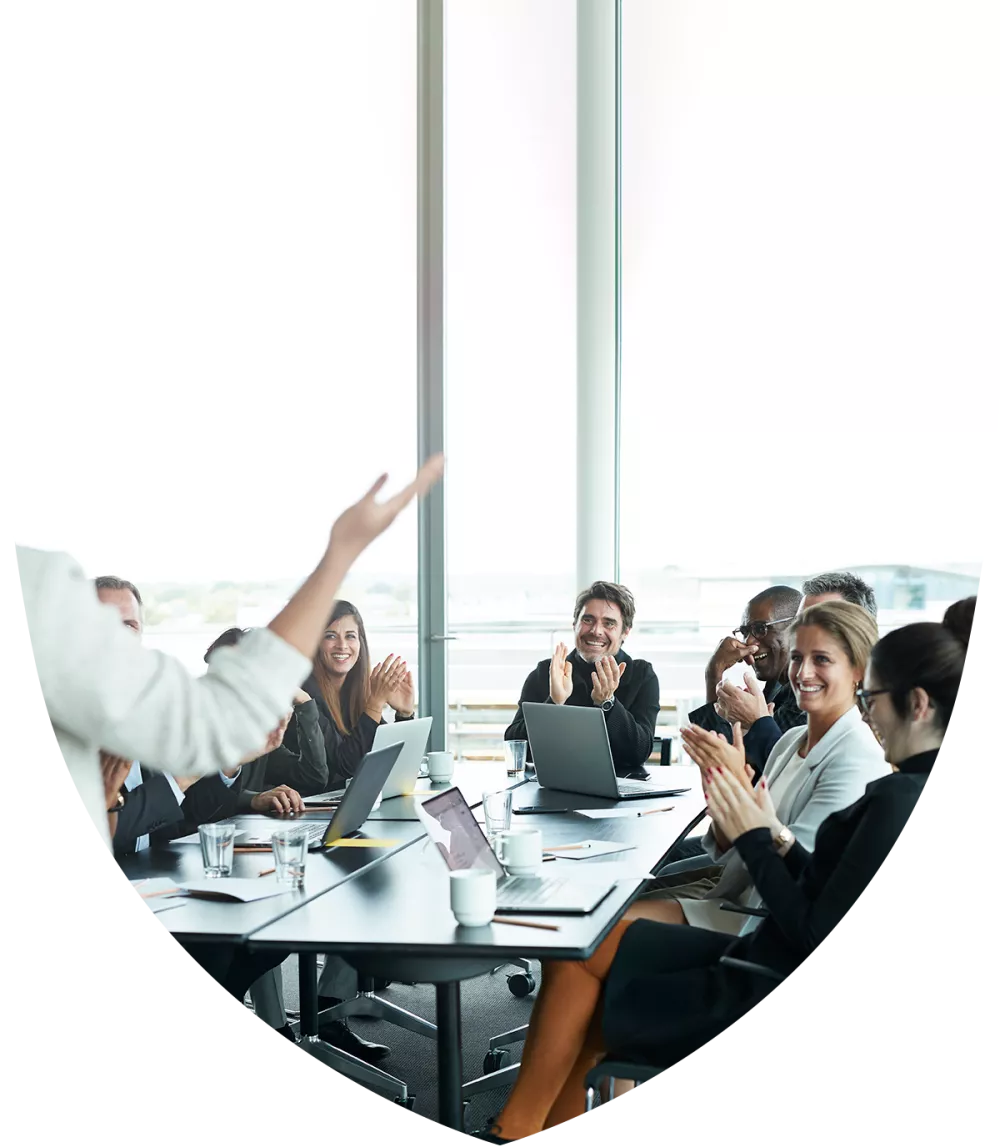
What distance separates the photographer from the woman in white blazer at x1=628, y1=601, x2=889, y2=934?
230 cm

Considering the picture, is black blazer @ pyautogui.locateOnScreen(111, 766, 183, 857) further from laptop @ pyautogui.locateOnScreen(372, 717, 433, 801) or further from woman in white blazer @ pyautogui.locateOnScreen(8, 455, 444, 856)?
woman in white blazer @ pyautogui.locateOnScreen(8, 455, 444, 856)

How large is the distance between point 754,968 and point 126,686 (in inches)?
54.3

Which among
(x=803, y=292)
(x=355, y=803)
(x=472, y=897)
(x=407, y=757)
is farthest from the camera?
(x=803, y=292)

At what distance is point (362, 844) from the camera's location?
2.57 m

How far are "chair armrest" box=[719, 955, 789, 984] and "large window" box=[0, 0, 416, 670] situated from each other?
6.68ft

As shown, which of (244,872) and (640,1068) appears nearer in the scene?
(640,1068)

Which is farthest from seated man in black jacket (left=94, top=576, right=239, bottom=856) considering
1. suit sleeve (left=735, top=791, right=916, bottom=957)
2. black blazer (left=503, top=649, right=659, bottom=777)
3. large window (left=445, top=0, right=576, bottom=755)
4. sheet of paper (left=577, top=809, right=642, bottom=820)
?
large window (left=445, top=0, right=576, bottom=755)

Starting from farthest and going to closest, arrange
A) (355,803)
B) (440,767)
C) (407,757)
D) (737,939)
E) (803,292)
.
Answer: (803,292)
(440,767)
(407,757)
(355,803)
(737,939)

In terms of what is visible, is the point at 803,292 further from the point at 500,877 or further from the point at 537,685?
the point at 500,877

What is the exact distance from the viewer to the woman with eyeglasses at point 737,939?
1.79m

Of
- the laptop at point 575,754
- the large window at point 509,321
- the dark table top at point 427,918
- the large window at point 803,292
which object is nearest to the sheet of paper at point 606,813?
the laptop at point 575,754

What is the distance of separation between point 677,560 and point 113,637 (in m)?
4.51

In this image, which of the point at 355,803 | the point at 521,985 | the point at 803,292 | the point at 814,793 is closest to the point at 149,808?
the point at 355,803

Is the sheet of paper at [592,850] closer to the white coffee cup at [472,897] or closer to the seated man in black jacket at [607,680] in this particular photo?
the white coffee cup at [472,897]
